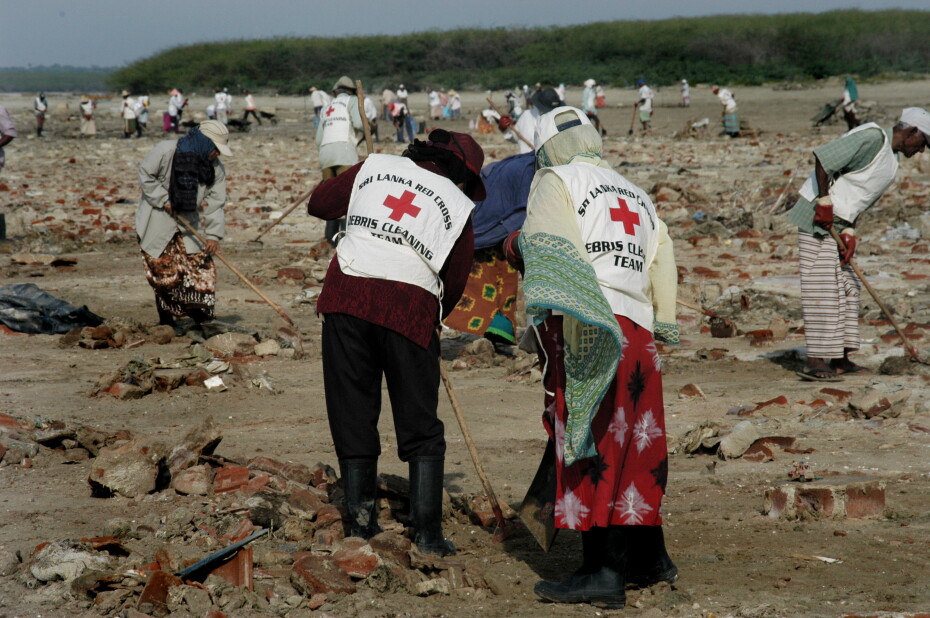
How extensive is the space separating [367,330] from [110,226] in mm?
10526

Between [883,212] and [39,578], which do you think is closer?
[39,578]

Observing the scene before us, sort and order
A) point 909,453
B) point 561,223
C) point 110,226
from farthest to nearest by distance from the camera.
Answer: point 110,226, point 909,453, point 561,223

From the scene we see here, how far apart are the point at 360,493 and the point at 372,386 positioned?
0.42 meters

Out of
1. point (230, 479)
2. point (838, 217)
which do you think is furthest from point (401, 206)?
point (838, 217)

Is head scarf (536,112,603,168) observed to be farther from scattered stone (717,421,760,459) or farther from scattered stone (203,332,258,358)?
scattered stone (203,332,258,358)

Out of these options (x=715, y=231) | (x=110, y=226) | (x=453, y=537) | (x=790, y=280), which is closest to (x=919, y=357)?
(x=790, y=280)

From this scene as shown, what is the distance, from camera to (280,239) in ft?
42.7

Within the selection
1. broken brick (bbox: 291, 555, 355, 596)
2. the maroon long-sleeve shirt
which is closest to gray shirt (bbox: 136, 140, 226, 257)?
the maroon long-sleeve shirt

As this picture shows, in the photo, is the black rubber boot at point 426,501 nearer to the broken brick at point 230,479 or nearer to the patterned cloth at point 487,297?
the broken brick at point 230,479

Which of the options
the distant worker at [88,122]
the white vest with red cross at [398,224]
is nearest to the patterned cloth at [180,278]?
the white vest with red cross at [398,224]

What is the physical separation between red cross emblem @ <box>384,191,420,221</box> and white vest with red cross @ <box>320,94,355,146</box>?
6140mm

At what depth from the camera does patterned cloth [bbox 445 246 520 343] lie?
23.0 ft

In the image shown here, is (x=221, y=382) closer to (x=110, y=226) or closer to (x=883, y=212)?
(x=110, y=226)

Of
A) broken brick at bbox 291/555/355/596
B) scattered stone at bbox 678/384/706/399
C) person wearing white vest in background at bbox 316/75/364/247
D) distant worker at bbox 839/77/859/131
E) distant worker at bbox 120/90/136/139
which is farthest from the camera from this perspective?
distant worker at bbox 120/90/136/139
